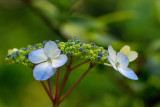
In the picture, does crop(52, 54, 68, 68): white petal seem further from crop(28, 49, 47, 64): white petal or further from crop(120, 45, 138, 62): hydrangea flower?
crop(120, 45, 138, 62): hydrangea flower

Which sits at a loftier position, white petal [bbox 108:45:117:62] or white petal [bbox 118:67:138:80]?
white petal [bbox 108:45:117:62]

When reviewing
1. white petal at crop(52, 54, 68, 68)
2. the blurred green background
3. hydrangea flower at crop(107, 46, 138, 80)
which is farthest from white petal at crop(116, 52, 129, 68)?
the blurred green background

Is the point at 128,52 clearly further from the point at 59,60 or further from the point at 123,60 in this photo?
the point at 59,60

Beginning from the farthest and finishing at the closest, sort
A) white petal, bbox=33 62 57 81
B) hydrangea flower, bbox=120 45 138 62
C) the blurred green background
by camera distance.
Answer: the blurred green background
hydrangea flower, bbox=120 45 138 62
white petal, bbox=33 62 57 81

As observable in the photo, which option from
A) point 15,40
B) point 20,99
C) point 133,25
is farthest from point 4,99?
point 133,25

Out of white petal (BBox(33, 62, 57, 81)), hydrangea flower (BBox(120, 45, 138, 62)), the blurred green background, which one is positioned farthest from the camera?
the blurred green background

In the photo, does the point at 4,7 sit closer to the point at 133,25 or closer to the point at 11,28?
the point at 11,28

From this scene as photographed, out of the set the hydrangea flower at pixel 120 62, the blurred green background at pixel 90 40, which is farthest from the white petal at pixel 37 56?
the blurred green background at pixel 90 40

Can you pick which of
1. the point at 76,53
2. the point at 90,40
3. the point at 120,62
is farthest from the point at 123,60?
the point at 90,40
